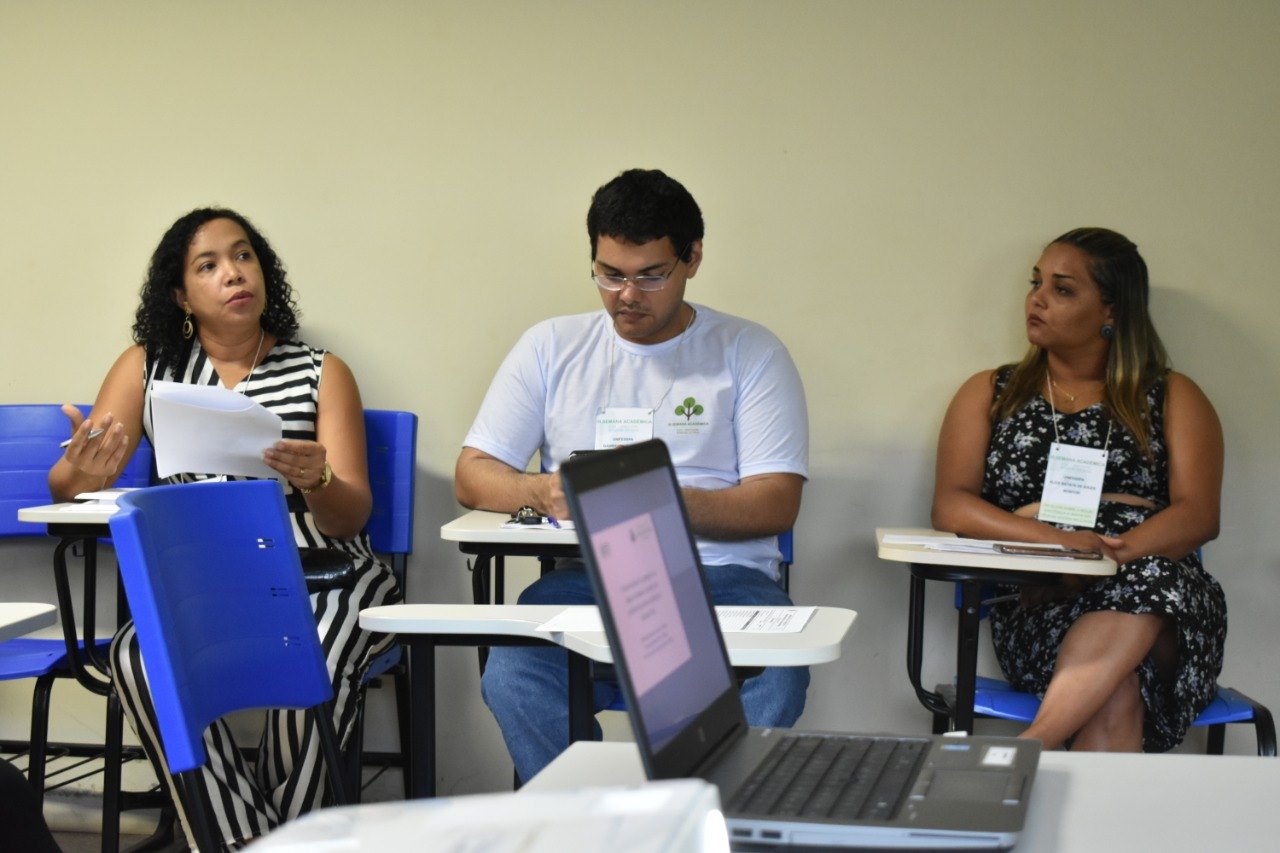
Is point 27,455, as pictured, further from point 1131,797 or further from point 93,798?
point 1131,797

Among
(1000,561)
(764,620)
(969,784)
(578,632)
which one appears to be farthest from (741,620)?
(1000,561)

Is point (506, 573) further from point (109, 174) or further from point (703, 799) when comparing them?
point (703, 799)

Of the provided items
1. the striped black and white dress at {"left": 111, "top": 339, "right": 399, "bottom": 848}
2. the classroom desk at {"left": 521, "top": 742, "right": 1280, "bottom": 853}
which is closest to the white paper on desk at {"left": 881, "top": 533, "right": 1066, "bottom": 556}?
the striped black and white dress at {"left": 111, "top": 339, "right": 399, "bottom": 848}

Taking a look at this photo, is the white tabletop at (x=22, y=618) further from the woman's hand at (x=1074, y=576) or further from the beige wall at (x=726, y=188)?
the woman's hand at (x=1074, y=576)

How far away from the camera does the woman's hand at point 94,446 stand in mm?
2908

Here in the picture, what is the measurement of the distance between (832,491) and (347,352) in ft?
4.48

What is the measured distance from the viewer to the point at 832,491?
11.5ft

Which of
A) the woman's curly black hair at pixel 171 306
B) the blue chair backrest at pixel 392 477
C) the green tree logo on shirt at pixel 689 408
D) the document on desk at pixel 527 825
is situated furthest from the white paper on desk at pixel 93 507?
the document on desk at pixel 527 825

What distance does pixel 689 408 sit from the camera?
9.74ft

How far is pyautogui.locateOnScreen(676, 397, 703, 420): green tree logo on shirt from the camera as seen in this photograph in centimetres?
296

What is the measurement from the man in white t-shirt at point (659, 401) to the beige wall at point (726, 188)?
503 millimetres

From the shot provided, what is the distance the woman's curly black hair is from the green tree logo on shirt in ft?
3.58

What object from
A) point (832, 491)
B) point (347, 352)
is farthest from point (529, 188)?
point (832, 491)

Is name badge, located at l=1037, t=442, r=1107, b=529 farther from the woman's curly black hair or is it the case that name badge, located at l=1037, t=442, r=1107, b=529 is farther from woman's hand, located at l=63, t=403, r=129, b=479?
woman's hand, located at l=63, t=403, r=129, b=479
